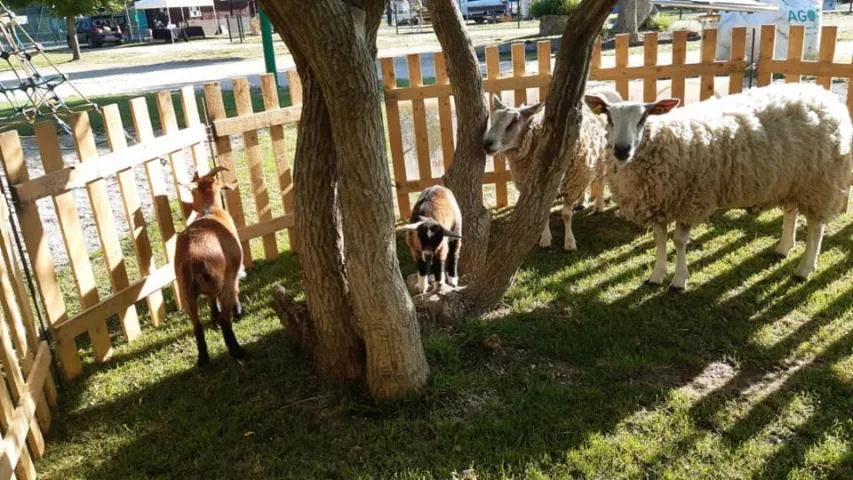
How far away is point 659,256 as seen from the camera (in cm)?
536

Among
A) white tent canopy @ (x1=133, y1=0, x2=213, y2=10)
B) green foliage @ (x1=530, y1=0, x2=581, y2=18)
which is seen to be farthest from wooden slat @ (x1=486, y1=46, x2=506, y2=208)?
white tent canopy @ (x1=133, y1=0, x2=213, y2=10)

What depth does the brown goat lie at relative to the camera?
416cm

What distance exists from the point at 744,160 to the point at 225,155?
4356 millimetres

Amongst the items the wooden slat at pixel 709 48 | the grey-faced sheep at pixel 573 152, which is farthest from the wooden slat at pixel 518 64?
the wooden slat at pixel 709 48

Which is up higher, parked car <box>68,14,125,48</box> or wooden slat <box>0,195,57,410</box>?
parked car <box>68,14,125,48</box>

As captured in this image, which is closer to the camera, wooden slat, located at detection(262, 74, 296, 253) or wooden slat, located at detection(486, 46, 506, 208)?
wooden slat, located at detection(262, 74, 296, 253)

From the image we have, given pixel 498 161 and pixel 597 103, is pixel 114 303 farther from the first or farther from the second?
pixel 498 161

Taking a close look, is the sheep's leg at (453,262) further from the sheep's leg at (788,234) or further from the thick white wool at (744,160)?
the sheep's leg at (788,234)

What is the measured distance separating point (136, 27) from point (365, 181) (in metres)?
58.9

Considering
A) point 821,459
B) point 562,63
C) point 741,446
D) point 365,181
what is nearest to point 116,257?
point 365,181

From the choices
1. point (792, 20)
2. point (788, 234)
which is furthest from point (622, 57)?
point (792, 20)

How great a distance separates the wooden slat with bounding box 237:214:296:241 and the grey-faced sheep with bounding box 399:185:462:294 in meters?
1.52

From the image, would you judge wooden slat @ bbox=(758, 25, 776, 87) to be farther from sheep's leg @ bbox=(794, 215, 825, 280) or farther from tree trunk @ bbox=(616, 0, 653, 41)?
tree trunk @ bbox=(616, 0, 653, 41)

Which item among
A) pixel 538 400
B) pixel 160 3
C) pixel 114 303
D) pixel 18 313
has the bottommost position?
pixel 538 400
